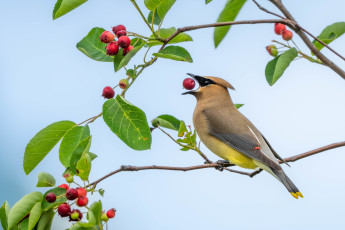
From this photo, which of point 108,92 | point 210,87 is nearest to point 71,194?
point 108,92

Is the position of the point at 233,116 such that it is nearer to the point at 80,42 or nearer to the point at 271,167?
the point at 271,167

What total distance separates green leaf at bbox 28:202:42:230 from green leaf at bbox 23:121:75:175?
20 cm

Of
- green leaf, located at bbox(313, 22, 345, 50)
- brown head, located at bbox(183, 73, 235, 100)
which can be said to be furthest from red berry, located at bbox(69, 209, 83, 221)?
brown head, located at bbox(183, 73, 235, 100)

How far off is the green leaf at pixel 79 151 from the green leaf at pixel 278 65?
2.89ft

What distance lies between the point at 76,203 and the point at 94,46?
0.77 m

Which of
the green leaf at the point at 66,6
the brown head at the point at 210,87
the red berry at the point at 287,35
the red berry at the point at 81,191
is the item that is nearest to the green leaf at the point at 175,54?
the green leaf at the point at 66,6

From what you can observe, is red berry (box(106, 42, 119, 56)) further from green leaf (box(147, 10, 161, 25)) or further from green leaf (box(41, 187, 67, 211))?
green leaf (box(41, 187, 67, 211))

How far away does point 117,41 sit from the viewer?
89.9 inches

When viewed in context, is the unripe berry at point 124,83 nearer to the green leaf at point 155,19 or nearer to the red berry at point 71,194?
the green leaf at point 155,19

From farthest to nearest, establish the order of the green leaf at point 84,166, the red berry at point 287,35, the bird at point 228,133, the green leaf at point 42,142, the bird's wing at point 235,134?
the bird's wing at point 235,134 < the bird at point 228,133 < the red berry at point 287,35 < the green leaf at point 42,142 < the green leaf at point 84,166

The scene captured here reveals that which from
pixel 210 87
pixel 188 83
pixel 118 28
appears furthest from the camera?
pixel 210 87

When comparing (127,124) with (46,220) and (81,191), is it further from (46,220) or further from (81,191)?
(46,220)

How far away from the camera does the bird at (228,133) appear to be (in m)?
3.00

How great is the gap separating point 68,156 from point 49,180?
0.15 meters
